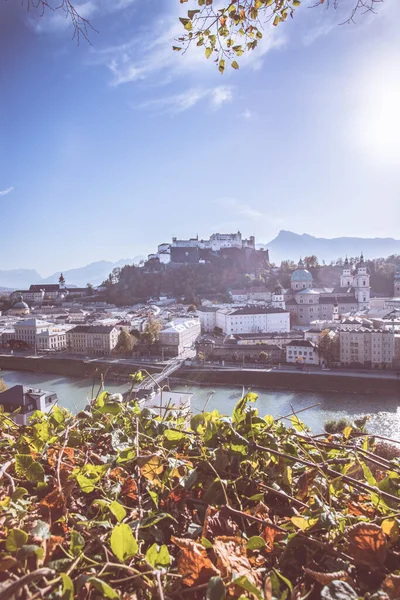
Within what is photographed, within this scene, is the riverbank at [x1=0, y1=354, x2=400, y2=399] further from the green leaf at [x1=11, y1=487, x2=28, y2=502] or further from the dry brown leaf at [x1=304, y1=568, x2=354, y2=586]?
the dry brown leaf at [x1=304, y1=568, x2=354, y2=586]

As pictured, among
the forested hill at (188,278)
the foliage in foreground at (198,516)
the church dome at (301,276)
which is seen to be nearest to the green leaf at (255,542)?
the foliage in foreground at (198,516)

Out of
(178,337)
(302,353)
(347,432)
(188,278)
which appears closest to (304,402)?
(302,353)

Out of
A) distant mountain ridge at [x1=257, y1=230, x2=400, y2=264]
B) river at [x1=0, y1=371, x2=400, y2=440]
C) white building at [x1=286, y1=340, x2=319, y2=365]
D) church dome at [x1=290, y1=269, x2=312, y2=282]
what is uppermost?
distant mountain ridge at [x1=257, y1=230, x2=400, y2=264]

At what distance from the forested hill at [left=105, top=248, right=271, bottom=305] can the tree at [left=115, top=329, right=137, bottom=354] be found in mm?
18689

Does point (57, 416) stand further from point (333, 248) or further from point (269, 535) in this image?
point (333, 248)

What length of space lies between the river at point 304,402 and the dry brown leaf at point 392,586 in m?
11.1

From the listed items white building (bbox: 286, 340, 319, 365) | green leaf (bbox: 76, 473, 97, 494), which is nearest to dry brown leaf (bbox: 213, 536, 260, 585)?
green leaf (bbox: 76, 473, 97, 494)

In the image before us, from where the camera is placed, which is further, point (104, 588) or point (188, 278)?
point (188, 278)

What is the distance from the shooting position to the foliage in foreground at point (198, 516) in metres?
0.40

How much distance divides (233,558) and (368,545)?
159mm

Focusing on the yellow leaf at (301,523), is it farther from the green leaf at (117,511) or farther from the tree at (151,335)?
the tree at (151,335)

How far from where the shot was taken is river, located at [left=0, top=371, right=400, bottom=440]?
42.3ft

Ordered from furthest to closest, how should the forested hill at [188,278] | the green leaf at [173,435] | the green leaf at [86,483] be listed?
1. the forested hill at [188,278]
2. the green leaf at [173,435]
3. the green leaf at [86,483]

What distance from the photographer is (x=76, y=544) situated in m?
0.44
